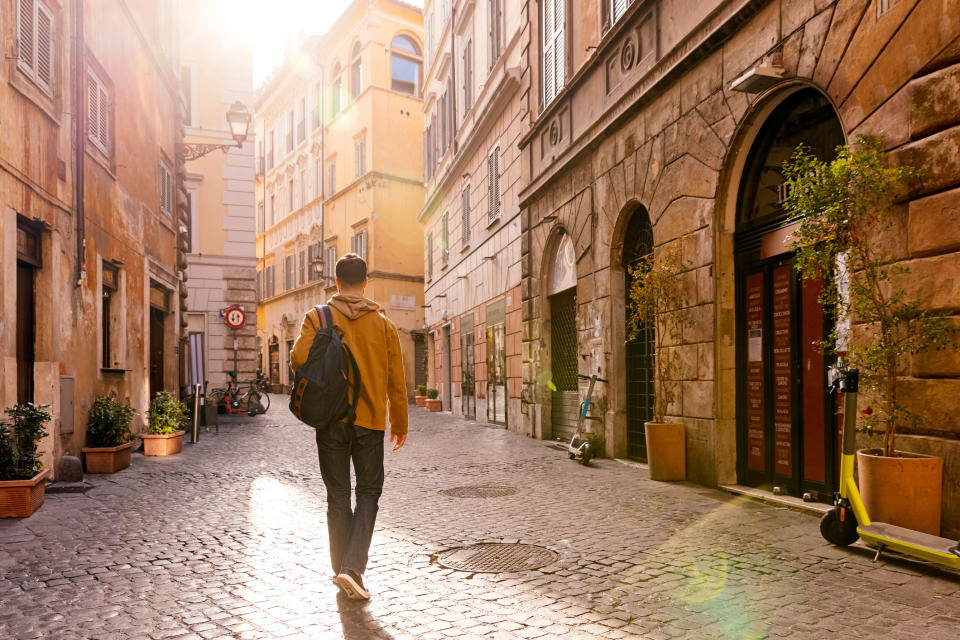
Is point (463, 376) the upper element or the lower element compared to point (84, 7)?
lower

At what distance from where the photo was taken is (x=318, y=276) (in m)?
37.2

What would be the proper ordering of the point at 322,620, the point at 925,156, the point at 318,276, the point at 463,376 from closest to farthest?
the point at 322,620
the point at 925,156
the point at 463,376
the point at 318,276

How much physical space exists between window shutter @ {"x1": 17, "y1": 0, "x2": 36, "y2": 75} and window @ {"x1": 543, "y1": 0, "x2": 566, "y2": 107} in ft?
25.1

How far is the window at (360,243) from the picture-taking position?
33.2m

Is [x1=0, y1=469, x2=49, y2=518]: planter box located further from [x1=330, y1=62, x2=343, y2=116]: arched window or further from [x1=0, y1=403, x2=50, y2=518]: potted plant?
[x1=330, y1=62, x2=343, y2=116]: arched window

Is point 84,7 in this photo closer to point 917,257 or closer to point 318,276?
point 917,257

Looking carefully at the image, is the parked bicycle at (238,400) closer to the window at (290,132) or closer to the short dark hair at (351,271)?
the short dark hair at (351,271)

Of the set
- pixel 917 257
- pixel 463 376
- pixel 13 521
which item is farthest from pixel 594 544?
pixel 463 376

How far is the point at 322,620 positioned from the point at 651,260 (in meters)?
6.83

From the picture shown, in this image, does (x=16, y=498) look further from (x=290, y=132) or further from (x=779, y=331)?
(x=290, y=132)

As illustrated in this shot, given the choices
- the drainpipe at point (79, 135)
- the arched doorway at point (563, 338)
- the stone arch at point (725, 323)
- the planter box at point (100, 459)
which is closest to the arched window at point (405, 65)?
the arched doorway at point (563, 338)

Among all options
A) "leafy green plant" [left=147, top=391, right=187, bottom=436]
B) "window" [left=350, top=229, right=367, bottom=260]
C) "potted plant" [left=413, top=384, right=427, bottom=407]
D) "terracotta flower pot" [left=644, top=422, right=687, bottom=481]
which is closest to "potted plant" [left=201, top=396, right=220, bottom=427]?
"leafy green plant" [left=147, top=391, right=187, bottom=436]

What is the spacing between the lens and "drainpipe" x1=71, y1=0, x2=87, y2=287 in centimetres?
965

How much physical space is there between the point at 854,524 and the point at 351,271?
140 inches
